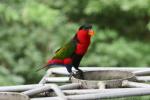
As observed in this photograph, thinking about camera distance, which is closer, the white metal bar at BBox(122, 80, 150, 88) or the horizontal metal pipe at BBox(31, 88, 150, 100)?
the horizontal metal pipe at BBox(31, 88, 150, 100)

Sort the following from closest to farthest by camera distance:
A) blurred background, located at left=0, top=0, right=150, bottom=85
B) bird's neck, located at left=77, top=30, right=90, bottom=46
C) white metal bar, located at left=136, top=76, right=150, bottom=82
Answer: white metal bar, located at left=136, top=76, right=150, bottom=82
bird's neck, located at left=77, top=30, right=90, bottom=46
blurred background, located at left=0, top=0, right=150, bottom=85

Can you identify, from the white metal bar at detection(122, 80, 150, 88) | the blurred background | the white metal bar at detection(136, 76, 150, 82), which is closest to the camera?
the white metal bar at detection(122, 80, 150, 88)

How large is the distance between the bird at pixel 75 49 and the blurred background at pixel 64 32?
5.37 ft

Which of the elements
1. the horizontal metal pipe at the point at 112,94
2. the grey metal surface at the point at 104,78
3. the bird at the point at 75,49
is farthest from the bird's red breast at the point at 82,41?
the horizontal metal pipe at the point at 112,94

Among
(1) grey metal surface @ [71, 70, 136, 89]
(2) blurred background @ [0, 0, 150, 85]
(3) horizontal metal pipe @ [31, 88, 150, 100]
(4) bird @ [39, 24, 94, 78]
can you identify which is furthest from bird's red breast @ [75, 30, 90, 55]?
(2) blurred background @ [0, 0, 150, 85]

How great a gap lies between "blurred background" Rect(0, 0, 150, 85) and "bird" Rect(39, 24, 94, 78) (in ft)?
5.37

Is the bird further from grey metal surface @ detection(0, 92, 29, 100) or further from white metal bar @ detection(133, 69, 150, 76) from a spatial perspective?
grey metal surface @ detection(0, 92, 29, 100)

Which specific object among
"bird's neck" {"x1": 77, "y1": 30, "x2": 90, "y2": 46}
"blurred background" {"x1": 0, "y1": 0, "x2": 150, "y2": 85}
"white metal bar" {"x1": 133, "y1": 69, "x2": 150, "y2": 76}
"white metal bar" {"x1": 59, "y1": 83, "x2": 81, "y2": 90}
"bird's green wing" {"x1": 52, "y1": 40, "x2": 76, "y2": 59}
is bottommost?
"white metal bar" {"x1": 59, "y1": 83, "x2": 81, "y2": 90}

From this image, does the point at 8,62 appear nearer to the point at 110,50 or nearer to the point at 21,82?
the point at 21,82

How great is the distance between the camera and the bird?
2.13 meters

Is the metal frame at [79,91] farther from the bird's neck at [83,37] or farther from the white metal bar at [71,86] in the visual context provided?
the bird's neck at [83,37]

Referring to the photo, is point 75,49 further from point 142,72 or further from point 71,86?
point 71,86

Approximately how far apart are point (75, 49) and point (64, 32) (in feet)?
10.1

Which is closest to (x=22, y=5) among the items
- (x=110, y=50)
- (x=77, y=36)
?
(x=110, y=50)
